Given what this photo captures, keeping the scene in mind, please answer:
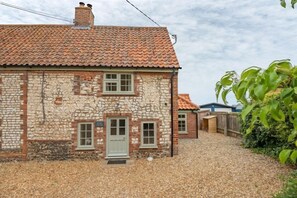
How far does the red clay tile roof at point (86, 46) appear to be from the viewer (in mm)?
12125

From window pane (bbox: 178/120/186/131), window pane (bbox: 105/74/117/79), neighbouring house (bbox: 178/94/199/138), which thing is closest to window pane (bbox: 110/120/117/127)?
window pane (bbox: 105/74/117/79)

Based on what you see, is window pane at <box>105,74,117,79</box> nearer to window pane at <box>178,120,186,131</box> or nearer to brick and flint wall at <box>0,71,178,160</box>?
brick and flint wall at <box>0,71,178,160</box>

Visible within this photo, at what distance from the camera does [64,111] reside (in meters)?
11.8

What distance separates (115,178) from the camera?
890 cm

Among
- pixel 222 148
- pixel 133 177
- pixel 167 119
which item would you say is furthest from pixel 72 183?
pixel 222 148

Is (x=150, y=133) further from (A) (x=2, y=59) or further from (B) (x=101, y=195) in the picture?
(A) (x=2, y=59)

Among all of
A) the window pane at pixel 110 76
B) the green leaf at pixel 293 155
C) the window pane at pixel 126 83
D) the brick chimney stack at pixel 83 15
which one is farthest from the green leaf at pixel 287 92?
the brick chimney stack at pixel 83 15

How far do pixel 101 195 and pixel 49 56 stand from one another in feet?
27.1

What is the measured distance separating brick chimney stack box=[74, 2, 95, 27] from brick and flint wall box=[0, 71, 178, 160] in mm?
5114

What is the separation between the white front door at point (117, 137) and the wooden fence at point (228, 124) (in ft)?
31.6

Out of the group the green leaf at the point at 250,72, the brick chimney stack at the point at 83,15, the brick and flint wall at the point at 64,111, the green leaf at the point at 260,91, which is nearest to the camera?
the green leaf at the point at 260,91

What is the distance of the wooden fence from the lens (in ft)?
61.0

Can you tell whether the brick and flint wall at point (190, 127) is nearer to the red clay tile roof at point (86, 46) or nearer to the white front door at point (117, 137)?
the red clay tile roof at point (86, 46)

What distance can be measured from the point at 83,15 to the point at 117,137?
8.51 meters
